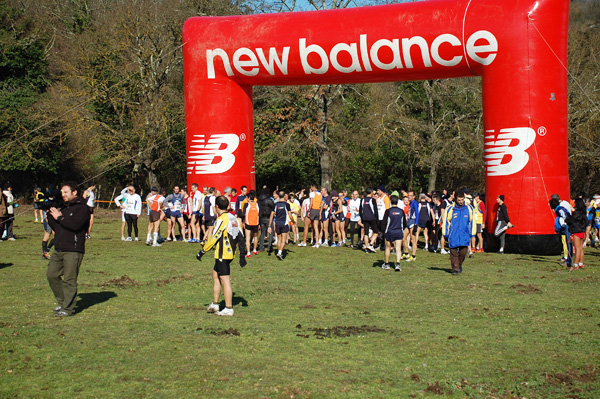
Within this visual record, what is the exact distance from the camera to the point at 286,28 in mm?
16781

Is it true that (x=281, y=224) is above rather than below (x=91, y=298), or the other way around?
above

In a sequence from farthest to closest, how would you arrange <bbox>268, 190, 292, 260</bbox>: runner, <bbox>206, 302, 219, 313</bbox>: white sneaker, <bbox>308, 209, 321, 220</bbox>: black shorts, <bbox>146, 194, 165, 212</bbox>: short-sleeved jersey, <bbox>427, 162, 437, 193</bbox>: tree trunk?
<bbox>427, 162, 437, 193</bbox>: tree trunk < <bbox>308, 209, 321, 220</bbox>: black shorts < <bbox>146, 194, 165, 212</bbox>: short-sleeved jersey < <bbox>268, 190, 292, 260</bbox>: runner < <bbox>206, 302, 219, 313</bbox>: white sneaker

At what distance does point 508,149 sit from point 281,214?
19.7 feet

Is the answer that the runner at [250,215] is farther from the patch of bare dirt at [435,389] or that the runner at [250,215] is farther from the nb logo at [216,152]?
the patch of bare dirt at [435,389]

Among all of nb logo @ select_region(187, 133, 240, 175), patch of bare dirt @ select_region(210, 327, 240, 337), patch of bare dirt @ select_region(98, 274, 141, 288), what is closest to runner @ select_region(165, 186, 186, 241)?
nb logo @ select_region(187, 133, 240, 175)

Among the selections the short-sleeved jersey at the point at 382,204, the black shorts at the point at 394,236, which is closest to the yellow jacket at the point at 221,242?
the black shorts at the point at 394,236

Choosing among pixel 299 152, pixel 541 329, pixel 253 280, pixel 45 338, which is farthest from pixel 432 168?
pixel 45 338

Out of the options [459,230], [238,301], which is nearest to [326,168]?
[459,230]

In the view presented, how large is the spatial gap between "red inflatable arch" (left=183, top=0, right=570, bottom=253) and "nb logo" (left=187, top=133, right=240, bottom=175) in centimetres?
188

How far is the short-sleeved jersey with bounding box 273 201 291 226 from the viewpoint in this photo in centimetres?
1574

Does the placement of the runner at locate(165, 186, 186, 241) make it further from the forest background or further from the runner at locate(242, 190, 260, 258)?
the forest background

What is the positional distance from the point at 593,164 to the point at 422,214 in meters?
15.2

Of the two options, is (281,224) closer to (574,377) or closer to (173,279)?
(173,279)

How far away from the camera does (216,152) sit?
58.3 ft
